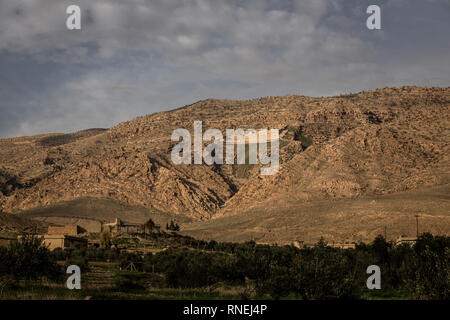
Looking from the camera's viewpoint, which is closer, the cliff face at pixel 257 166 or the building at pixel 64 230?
the building at pixel 64 230

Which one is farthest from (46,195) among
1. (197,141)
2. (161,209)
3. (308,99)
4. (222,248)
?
(308,99)

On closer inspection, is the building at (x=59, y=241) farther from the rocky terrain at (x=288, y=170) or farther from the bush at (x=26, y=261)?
the rocky terrain at (x=288, y=170)

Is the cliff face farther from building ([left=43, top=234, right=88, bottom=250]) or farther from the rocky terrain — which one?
building ([left=43, top=234, right=88, bottom=250])

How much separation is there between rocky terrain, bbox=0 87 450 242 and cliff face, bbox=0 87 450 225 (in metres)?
0.29

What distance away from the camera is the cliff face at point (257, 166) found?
91500 millimetres

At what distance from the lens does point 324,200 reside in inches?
3401

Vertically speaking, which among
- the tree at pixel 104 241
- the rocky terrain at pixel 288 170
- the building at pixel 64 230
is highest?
the rocky terrain at pixel 288 170

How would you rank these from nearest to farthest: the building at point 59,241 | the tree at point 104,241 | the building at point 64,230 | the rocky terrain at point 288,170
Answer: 1. the building at point 59,241
2. the tree at point 104,241
3. the building at point 64,230
4. the rocky terrain at point 288,170

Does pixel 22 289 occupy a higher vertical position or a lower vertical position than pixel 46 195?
lower

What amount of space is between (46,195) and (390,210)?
7332cm

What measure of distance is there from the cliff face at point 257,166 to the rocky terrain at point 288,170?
0.94 ft

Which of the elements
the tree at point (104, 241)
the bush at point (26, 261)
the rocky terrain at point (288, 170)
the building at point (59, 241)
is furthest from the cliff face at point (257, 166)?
the bush at point (26, 261)

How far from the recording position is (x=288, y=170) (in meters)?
102

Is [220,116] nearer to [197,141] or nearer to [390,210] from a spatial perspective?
[197,141]
